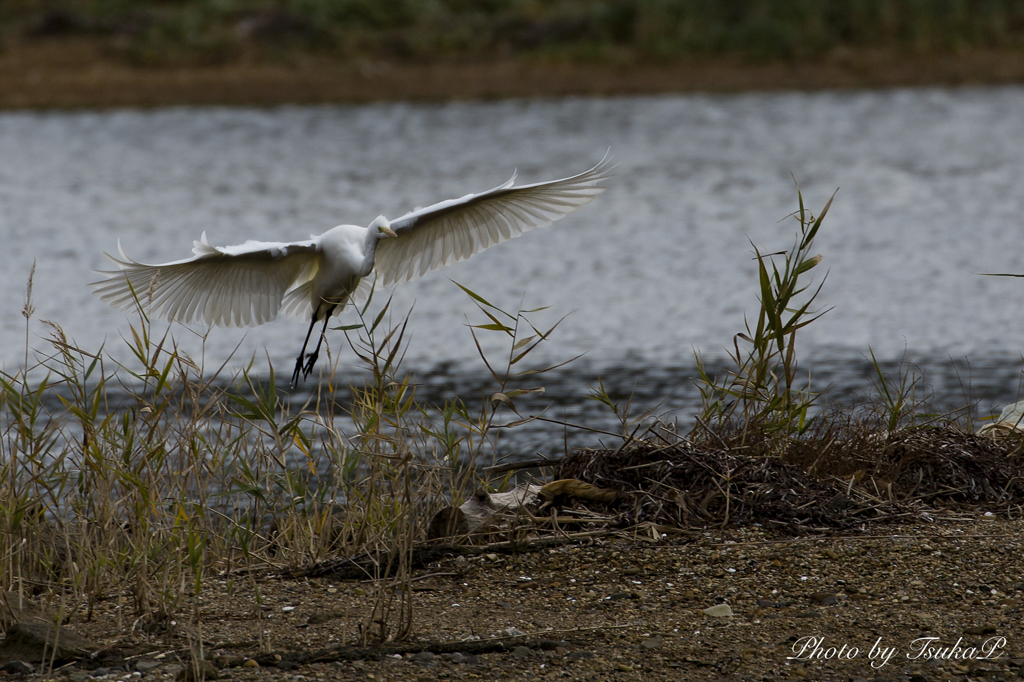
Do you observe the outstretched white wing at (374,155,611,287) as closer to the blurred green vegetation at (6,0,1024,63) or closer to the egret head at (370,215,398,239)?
the egret head at (370,215,398,239)

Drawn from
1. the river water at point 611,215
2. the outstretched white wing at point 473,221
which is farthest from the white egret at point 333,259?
the river water at point 611,215

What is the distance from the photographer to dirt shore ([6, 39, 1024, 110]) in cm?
1834

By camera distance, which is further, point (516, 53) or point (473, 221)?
point (516, 53)

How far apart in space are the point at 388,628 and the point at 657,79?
1650 cm

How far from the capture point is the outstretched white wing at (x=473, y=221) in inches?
174

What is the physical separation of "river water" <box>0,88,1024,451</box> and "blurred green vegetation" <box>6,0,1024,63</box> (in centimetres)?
124

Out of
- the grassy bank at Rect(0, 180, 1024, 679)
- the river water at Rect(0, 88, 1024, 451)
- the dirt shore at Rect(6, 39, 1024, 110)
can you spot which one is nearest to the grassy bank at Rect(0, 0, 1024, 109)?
the dirt shore at Rect(6, 39, 1024, 110)

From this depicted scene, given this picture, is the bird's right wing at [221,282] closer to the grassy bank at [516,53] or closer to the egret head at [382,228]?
the egret head at [382,228]

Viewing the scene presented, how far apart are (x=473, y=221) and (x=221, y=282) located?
1000 millimetres

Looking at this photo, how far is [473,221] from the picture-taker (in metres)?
4.81

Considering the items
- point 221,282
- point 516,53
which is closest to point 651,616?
point 221,282

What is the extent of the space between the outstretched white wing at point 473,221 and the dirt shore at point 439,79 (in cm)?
1365

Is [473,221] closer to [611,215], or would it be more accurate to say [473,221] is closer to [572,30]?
[611,215]

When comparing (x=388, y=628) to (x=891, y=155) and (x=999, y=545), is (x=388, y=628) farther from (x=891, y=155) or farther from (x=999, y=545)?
(x=891, y=155)
